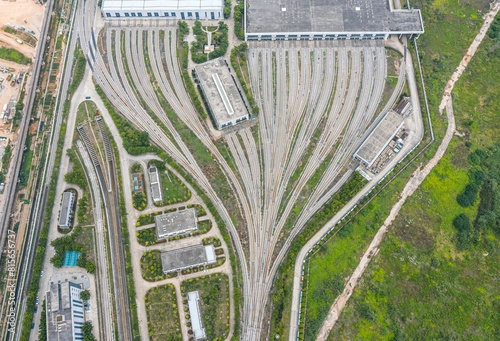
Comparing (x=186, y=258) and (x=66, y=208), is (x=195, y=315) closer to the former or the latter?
(x=186, y=258)

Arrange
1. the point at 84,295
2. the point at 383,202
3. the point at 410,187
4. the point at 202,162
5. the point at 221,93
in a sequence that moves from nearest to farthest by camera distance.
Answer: the point at 84,295, the point at 383,202, the point at 410,187, the point at 202,162, the point at 221,93

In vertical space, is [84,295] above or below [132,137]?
below

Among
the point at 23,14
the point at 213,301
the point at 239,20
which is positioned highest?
the point at 23,14

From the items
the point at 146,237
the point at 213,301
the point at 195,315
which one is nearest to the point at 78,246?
the point at 146,237

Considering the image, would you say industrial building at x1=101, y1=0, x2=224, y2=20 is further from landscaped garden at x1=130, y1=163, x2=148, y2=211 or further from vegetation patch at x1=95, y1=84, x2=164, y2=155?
landscaped garden at x1=130, y1=163, x2=148, y2=211

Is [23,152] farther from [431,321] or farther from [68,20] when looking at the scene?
[431,321]

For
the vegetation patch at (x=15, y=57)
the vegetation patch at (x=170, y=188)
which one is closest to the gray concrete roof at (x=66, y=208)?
the vegetation patch at (x=170, y=188)

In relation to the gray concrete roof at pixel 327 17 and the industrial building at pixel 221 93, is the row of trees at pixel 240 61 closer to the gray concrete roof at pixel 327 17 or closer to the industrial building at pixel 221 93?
the industrial building at pixel 221 93

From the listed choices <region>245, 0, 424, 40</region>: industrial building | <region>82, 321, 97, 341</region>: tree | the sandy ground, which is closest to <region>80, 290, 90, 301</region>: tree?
<region>82, 321, 97, 341</region>: tree
